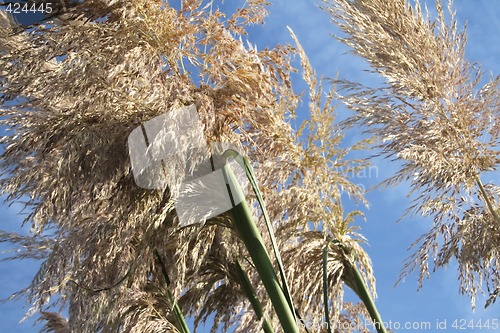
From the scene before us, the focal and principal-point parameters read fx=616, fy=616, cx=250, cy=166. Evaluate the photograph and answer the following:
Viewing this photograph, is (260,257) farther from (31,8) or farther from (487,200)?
(31,8)

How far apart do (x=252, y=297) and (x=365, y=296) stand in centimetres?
54

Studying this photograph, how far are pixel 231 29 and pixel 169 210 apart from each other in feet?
3.07

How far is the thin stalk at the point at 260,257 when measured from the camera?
247 centimetres

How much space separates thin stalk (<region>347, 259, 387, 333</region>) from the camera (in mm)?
2719

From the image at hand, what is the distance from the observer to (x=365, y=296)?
9.11 feet

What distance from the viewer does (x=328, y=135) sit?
2871 mm

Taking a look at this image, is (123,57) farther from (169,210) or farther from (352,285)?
(352,285)

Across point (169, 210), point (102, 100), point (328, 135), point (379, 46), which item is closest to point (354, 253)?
point (328, 135)

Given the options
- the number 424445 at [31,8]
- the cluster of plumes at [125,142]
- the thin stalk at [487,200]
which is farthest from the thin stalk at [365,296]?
the number 424445 at [31,8]

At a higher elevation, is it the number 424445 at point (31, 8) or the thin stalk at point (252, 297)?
the number 424445 at point (31, 8)

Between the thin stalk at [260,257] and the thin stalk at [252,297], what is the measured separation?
0.31 metres

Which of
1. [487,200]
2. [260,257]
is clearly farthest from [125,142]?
[487,200]

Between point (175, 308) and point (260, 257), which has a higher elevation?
point (260, 257)

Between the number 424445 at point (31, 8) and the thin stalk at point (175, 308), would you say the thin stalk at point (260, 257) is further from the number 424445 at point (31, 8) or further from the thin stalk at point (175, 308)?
the number 424445 at point (31, 8)
